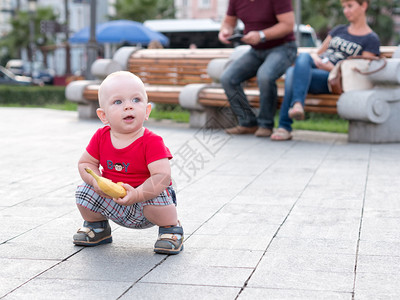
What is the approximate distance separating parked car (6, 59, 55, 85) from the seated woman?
99.2ft

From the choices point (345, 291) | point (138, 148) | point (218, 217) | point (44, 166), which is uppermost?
point (138, 148)

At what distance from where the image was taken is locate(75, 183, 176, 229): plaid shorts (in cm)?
381

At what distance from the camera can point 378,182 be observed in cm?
593

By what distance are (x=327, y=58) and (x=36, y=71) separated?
40.0 metres

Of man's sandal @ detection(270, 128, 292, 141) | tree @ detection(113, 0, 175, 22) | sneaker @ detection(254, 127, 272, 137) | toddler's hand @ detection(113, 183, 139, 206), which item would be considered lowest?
tree @ detection(113, 0, 175, 22)

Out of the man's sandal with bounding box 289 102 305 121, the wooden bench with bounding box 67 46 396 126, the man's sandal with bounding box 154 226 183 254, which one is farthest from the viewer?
the wooden bench with bounding box 67 46 396 126

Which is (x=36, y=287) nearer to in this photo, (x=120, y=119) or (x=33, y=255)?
(x=33, y=255)

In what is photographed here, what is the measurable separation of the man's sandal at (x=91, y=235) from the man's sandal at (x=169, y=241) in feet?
1.04

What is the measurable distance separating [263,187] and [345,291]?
2.63m

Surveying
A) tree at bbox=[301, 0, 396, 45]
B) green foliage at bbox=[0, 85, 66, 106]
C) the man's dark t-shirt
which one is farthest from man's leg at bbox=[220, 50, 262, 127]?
tree at bbox=[301, 0, 396, 45]

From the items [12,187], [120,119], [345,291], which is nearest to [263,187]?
[12,187]

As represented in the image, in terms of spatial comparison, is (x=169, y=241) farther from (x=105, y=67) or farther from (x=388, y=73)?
(x=105, y=67)

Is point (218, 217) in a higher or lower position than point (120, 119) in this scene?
lower

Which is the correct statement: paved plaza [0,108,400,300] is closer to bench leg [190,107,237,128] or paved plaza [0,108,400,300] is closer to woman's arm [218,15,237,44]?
woman's arm [218,15,237,44]
